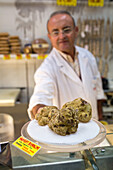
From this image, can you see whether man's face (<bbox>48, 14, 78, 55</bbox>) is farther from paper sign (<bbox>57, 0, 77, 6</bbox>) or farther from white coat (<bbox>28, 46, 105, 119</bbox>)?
paper sign (<bbox>57, 0, 77, 6</bbox>)

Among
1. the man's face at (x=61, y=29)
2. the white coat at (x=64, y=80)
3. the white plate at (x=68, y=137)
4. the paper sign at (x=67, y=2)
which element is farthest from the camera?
the paper sign at (x=67, y=2)

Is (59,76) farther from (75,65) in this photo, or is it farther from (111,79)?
(111,79)

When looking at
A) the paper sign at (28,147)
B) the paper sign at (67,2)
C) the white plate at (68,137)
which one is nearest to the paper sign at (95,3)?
the paper sign at (67,2)

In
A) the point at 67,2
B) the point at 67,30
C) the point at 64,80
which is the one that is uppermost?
the point at 67,2

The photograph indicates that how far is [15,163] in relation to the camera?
47 centimetres

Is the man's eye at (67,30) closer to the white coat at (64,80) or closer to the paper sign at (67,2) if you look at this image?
the white coat at (64,80)

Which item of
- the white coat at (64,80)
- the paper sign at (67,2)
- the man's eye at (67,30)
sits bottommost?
the white coat at (64,80)

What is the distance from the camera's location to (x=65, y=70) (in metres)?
1.57

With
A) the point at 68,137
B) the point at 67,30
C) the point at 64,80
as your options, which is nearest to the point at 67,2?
the point at 67,30

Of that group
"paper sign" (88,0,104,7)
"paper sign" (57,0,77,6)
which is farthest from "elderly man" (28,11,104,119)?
"paper sign" (88,0,104,7)

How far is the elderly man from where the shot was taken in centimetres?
136

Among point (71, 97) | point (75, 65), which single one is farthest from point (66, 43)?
point (71, 97)

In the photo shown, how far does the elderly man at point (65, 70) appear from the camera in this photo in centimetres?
136

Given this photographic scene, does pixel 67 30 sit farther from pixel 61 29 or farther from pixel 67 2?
pixel 67 2
